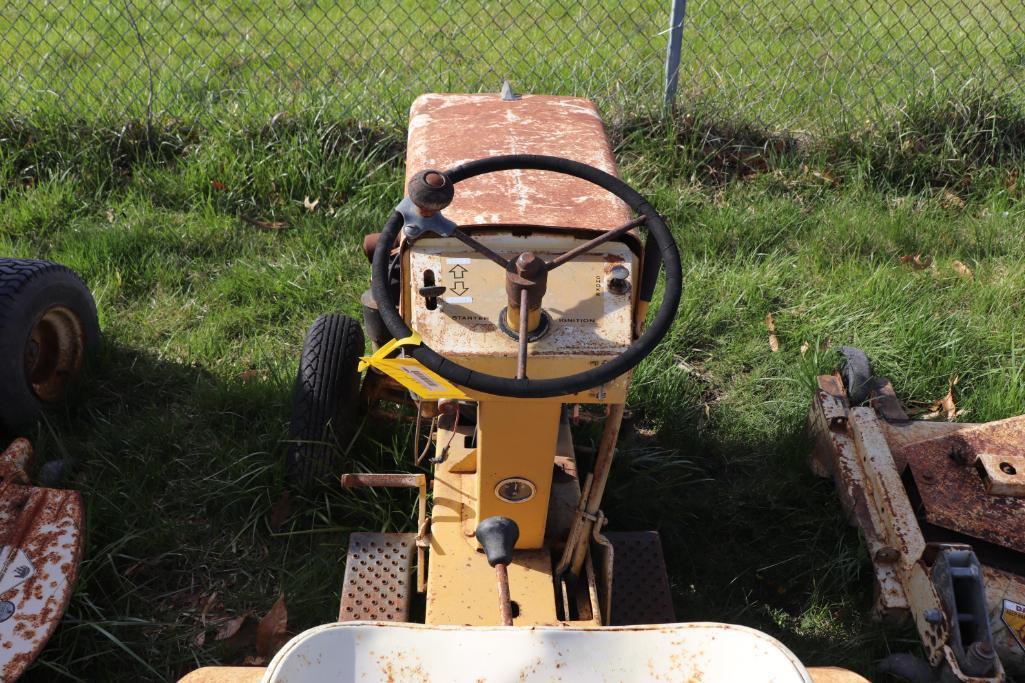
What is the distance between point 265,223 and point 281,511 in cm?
161

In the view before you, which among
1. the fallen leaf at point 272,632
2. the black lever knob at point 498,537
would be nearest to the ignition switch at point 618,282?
the black lever knob at point 498,537

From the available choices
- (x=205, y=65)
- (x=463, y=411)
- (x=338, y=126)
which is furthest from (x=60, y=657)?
(x=205, y=65)

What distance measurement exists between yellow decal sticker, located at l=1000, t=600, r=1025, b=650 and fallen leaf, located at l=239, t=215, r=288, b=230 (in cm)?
303

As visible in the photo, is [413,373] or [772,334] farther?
[772,334]

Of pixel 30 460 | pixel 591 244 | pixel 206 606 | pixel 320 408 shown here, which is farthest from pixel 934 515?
pixel 30 460

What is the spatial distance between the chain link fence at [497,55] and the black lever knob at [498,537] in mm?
2736

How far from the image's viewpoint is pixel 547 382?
1.50 meters

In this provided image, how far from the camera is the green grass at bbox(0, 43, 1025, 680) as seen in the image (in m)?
2.57

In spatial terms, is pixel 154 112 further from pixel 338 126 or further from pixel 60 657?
pixel 60 657

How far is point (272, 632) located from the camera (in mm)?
2398

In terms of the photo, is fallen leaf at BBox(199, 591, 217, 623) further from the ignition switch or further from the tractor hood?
the ignition switch

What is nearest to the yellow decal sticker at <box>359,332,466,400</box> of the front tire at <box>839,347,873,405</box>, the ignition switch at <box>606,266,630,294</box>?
the ignition switch at <box>606,266,630,294</box>

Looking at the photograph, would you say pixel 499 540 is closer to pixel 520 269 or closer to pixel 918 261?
pixel 520 269

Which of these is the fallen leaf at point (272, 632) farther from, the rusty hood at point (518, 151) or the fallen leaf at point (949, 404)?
the fallen leaf at point (949, 404)
